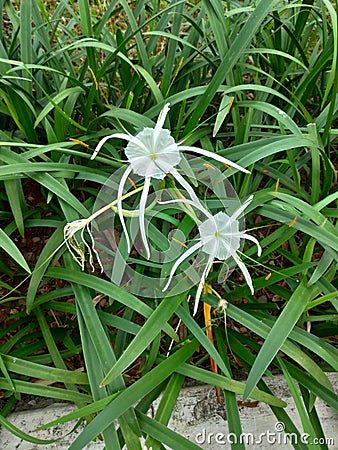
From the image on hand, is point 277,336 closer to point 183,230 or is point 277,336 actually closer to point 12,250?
point 183,230

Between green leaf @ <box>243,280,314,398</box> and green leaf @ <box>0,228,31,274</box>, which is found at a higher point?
green leaf @ <box>0,228,31,274</box>

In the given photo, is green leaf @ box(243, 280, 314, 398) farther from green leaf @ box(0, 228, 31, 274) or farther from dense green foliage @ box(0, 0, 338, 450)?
green leaf @ box(0, 228, 31, 274)

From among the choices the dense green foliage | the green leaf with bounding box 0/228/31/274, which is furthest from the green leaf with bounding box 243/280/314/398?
the green leaf with bounding box 0/228/31/274

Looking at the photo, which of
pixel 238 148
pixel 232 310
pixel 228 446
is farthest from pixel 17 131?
pixel 228 446

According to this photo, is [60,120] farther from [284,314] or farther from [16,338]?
[284,314]

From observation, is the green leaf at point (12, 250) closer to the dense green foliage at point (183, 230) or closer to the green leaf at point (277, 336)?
the dense green foliage at point (183, 230)

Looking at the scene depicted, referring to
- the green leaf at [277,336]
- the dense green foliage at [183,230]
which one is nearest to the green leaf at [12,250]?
the dense green foliage at [183,230]

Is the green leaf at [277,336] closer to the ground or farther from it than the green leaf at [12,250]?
closer to the ground

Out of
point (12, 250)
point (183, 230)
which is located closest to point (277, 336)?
point (183, 230)
